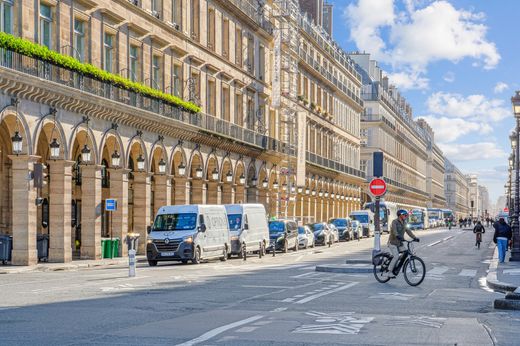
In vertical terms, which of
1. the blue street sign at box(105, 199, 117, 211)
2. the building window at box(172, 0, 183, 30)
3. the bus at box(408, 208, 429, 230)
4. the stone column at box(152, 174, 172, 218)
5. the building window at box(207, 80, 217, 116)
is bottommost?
the bus at box(408, 208, 429, 230)

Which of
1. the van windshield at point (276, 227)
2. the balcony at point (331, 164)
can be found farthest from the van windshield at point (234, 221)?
the balcony at point (331, 164)

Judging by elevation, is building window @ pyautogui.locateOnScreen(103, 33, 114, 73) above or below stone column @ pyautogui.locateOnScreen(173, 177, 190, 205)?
above

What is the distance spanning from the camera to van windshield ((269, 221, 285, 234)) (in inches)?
1898

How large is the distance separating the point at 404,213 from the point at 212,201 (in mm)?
31115

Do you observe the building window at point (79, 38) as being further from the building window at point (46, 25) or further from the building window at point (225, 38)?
the building window at point (225, 38)

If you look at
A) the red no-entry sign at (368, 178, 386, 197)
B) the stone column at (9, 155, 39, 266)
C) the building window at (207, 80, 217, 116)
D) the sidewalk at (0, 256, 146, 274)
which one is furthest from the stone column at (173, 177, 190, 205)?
the red no-entry sign at (368, 178, 386, 197)

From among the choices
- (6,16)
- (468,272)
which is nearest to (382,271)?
(468,272)

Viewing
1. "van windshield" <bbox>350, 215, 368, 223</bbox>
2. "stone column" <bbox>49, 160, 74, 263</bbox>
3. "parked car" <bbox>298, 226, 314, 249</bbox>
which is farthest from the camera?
"van windshield" <bbox>350, 215, 368, 223</bbox>

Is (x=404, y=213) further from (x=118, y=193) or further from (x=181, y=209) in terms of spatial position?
(x=118, y=193)

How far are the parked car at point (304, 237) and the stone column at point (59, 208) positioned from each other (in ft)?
64.8

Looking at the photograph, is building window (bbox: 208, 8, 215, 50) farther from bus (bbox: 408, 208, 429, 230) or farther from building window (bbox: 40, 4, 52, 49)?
bus (bbox: 408, 208, 429, 230)

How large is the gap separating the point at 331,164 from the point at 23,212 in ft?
195

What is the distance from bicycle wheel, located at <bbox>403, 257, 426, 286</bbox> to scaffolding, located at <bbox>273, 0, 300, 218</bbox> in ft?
149

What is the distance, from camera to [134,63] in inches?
1715
